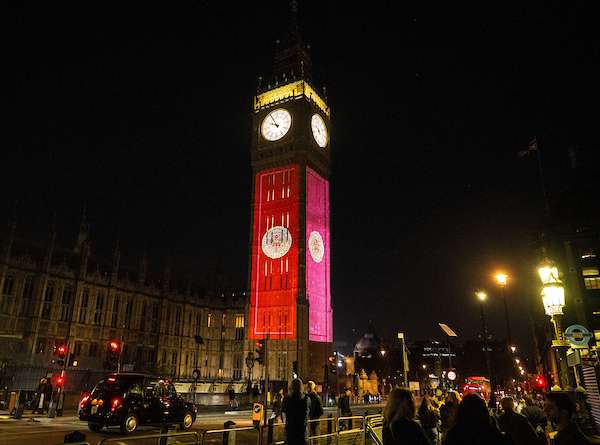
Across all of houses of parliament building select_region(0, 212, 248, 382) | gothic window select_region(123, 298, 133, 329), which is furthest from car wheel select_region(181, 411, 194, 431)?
gothic window select_region(123, 298, 133, 329)

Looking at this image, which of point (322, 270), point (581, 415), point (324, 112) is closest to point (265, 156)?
point (324, 112)

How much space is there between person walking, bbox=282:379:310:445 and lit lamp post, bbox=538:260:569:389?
7.24 metres

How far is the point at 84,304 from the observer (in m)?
60.2

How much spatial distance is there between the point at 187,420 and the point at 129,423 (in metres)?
3.20

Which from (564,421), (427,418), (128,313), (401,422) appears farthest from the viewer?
(128,313)

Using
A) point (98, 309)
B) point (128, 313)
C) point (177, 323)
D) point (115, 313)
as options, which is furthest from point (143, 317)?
point (98, 309)

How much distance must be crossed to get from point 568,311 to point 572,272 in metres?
3.76

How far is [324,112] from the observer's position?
83938 millimetres

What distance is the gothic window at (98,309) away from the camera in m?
60.9

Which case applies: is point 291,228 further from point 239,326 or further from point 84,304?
point 84,304

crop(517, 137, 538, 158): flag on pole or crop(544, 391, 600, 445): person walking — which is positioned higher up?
crop(517, 137, 538, 158): flag on pole

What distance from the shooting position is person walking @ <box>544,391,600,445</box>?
206 inches

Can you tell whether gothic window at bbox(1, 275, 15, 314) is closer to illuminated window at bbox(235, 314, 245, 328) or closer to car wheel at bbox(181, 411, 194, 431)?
illuminated window at bbox(235, 314, 245, 328)

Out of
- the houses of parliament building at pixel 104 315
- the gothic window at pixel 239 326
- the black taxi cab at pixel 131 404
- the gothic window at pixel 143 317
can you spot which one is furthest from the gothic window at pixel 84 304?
the black taxi cab at pixel 131 404
